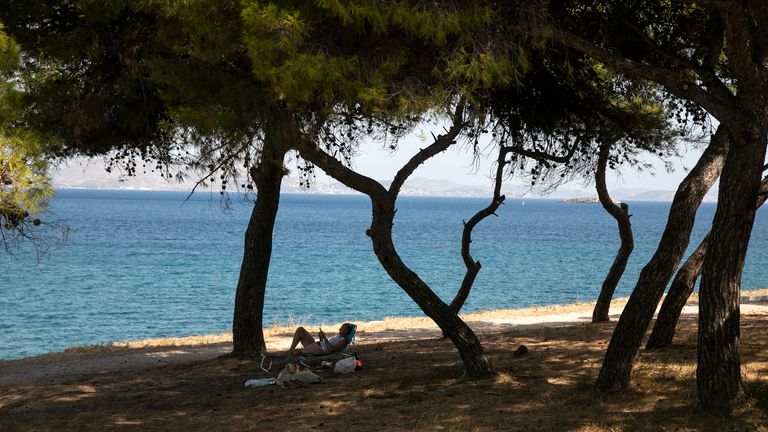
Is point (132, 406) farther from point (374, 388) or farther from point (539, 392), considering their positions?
point (539, 392)

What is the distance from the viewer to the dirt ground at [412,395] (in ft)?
23.1

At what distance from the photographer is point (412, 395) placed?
820cm

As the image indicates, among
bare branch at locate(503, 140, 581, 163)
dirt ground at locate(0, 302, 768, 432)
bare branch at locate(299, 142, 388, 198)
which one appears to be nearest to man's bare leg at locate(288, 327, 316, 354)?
dirt ground at locate(0, 302, 768, 432)

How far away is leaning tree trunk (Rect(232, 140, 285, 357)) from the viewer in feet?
37.0

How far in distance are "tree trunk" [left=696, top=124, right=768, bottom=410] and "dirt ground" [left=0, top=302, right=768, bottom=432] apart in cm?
24

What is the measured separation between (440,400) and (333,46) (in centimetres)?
346

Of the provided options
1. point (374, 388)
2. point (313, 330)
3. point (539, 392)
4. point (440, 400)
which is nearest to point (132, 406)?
point (374, 388)

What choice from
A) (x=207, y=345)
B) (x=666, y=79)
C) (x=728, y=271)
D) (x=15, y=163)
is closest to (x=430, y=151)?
(x=666, y=79)

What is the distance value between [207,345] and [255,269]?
373 centimetres

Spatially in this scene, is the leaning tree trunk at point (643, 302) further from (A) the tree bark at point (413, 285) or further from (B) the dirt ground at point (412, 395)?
(A) the tree bark at point (413, 285)

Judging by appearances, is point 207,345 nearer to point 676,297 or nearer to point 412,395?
point 412,395

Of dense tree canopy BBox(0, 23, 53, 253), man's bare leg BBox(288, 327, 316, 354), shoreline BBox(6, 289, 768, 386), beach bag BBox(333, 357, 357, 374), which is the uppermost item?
dense tree canopy BBox(0, 23, 53, 253)

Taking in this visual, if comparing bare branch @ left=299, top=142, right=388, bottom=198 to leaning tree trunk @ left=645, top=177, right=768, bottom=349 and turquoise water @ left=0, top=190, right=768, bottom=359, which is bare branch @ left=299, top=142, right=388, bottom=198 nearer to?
turquoise water @ left=0, top=190, right=768, bottom=359

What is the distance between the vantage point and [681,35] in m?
8.83
